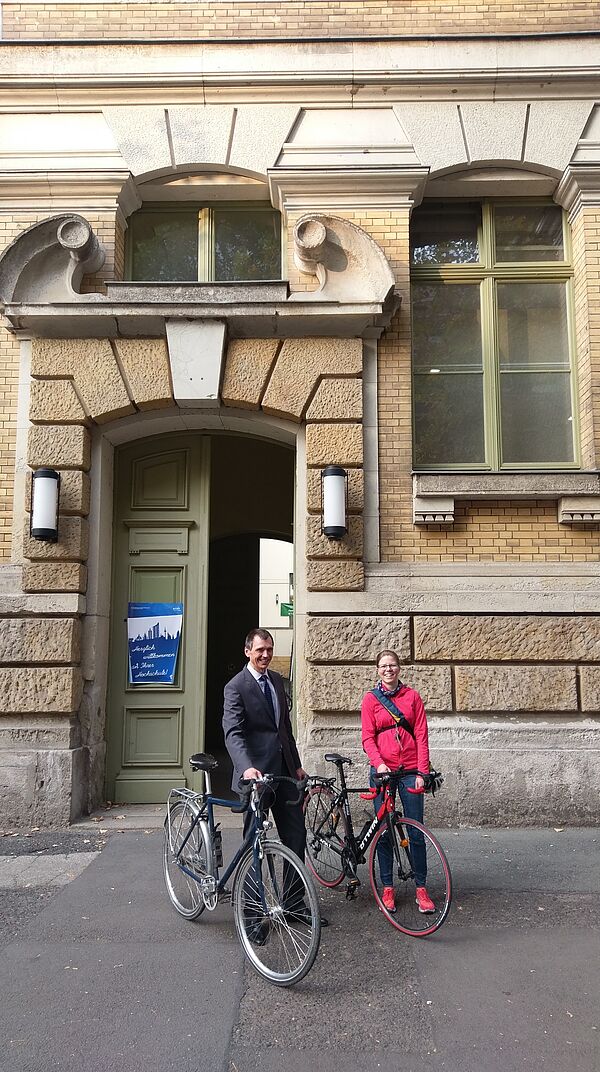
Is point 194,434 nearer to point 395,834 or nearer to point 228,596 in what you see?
point 395,834

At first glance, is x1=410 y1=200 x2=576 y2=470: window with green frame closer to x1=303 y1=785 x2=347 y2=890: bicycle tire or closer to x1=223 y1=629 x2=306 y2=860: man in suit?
x1=303 y1=785 x2=347 y2=890: bicycle tire

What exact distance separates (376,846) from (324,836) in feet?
2.11

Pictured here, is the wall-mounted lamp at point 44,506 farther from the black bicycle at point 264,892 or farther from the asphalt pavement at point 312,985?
the black bicycle at point 264,892

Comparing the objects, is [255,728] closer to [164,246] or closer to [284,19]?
[164,246]

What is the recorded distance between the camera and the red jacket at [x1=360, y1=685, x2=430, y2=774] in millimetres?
5398

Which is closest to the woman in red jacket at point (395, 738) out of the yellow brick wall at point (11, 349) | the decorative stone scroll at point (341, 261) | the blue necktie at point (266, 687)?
the blue necktie at point (266, 687)

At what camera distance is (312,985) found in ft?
14.0

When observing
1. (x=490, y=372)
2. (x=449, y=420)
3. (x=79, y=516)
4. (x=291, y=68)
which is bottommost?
(x=79, y=516)

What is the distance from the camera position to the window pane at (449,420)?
27.7 feet

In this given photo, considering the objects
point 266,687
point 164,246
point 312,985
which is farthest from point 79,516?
point 312,985

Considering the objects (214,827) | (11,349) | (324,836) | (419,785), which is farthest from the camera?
(11,349)

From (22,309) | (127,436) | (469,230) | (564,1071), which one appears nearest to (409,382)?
(469,230)

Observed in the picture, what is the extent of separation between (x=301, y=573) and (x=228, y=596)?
763 centimetres

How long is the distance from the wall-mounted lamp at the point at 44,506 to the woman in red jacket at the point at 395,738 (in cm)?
374
